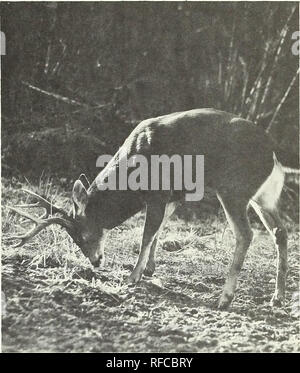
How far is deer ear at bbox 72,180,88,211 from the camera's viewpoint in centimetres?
523

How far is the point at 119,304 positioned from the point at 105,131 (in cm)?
227

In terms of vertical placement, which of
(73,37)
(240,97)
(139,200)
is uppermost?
(73,37)

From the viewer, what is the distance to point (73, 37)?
20.0 ft

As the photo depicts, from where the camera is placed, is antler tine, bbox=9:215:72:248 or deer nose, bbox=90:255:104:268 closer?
antler tine, bbox=9:215:72:248

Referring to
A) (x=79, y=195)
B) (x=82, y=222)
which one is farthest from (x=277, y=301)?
(x=79, y=195)

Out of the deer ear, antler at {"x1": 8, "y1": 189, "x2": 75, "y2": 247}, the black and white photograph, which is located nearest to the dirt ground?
the black and white photograph

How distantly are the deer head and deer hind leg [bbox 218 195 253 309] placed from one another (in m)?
1.27

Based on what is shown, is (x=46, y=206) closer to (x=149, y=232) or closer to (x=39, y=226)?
(x=39, y=226)

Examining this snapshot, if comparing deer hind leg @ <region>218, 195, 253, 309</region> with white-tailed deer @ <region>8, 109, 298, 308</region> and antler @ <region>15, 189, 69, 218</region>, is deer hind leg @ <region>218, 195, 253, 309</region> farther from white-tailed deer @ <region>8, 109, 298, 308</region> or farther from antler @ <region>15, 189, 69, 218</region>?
antler @ <region>15, 189, 69, 218</region>

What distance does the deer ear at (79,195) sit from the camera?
5.23 m

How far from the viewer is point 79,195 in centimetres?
527

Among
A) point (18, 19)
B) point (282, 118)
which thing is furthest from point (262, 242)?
point (18, 19)

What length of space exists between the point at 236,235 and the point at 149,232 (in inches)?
33.6
